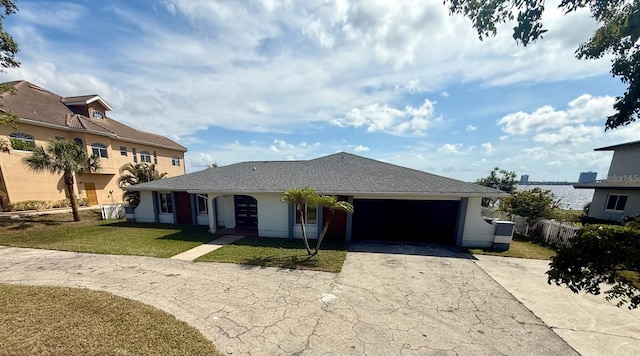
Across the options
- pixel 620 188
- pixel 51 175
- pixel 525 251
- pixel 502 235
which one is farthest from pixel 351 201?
pixel 51 175

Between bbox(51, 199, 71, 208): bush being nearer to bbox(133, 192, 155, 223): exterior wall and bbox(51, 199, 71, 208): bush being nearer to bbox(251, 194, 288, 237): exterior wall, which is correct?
bbox(133, 192, 155, 223): exterior wall

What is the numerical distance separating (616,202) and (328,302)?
2284cm

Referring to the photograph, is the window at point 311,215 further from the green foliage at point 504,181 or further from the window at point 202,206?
the green foliage at point 504,181

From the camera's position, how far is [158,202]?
15641mm

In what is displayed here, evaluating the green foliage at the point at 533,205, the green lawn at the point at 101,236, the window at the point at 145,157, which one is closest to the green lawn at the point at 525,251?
the green foliage at the point at 533,205

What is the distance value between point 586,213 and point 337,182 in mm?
21665

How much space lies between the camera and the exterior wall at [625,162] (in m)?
17.9

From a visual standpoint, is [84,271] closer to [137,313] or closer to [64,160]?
[137,313]

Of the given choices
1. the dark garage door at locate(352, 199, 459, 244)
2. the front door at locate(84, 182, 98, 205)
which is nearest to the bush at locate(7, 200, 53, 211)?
the front door at locate(84, 182, 98, 205)

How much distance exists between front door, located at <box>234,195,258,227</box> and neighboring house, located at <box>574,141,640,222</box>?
78.0ft

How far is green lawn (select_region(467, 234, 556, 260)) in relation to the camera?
10030 millimetres

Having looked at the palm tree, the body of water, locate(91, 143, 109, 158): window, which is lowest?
the body of water

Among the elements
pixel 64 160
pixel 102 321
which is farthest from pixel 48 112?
pixel 102 321

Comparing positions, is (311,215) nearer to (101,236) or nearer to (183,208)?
(183,208)
